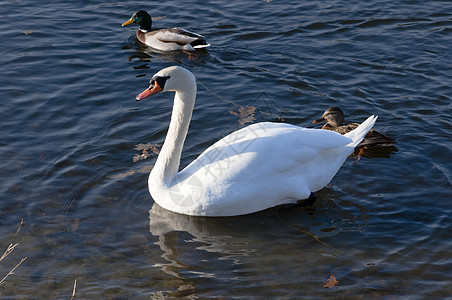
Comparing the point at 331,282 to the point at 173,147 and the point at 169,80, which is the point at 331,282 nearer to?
the point at 173,147

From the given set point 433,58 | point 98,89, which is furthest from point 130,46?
point 433,58

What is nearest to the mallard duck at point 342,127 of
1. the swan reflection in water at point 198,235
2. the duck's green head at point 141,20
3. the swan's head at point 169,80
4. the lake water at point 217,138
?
the lake water at point 217,138

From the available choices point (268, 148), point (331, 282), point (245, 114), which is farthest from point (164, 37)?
point (331, 282)

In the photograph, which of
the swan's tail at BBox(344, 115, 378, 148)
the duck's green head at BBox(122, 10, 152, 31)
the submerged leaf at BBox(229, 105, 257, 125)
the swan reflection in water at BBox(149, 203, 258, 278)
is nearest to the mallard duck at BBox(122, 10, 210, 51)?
the duck's green head at BBox(122, 10, 152, 31)

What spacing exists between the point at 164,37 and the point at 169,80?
5860 millimetres

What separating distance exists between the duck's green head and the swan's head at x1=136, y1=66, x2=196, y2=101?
6538mm

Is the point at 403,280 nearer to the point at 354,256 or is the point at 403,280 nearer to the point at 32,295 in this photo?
the point at 354,256

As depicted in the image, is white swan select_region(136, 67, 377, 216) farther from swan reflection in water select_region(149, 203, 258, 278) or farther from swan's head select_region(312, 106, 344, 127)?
swan's head select_region(312, 106, 344, 127)

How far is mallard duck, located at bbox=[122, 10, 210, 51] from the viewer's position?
515 inches

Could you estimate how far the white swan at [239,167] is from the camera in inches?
308

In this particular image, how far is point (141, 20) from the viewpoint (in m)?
14.2

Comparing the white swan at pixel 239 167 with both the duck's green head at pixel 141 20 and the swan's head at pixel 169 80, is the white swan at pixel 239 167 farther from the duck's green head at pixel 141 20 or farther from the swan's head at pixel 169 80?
the duck's green head at pixel 141 20

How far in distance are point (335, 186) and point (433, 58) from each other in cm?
461

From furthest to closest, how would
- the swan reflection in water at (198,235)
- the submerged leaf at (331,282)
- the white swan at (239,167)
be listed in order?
the white swan at (239,167) < the swan reflection in water at (198,235) < the submerged leaf at (331,282)
